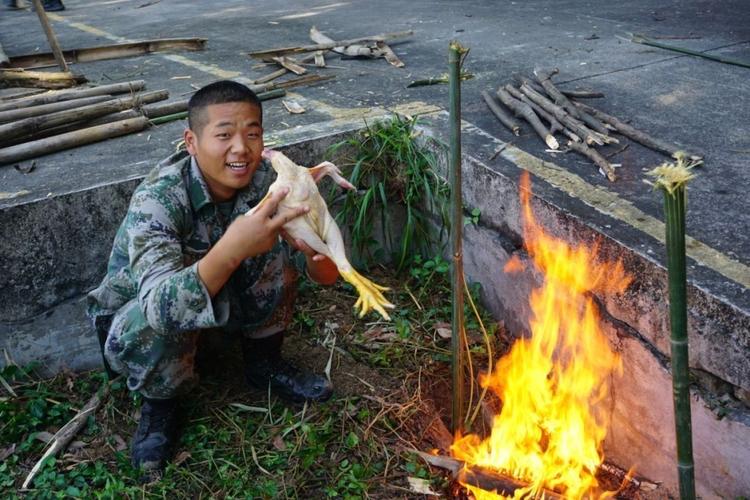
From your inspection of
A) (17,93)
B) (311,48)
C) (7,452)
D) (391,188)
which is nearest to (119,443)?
(7,452)

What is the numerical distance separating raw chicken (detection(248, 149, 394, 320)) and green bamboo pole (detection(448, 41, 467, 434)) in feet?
0.93

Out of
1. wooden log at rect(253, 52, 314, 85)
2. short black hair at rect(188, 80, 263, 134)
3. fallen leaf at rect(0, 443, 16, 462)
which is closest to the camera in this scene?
short black hair at rect(188, 80, 263, 134)

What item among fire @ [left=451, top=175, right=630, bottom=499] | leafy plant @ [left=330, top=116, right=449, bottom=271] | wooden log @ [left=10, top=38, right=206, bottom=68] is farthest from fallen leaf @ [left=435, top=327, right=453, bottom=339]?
wooden log @ [left=10, top=38, right=206, bottom=68]

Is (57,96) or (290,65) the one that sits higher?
(57,96)

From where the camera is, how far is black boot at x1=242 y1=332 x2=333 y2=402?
3254 millimetres

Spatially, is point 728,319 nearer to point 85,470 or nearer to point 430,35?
point 85,470

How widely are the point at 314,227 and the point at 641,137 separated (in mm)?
1863

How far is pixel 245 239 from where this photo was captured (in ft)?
7.97

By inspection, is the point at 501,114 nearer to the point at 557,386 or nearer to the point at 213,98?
the point at 557,386

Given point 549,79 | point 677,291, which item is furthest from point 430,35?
point 677,291

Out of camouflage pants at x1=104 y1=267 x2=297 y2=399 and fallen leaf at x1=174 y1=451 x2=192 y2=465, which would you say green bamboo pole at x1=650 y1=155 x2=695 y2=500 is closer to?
camouflage pants at x1=104 y1=267 x2=297 y2=399

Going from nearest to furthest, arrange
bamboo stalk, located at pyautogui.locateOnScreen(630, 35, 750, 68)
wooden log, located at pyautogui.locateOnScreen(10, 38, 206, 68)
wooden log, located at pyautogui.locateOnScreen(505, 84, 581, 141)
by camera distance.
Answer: wooden log, located at pyautogui.locateOnScreen(505, 84, 581, 141)
bamboo stalk, located at pyautogui.locateOnScreen(630, 35, 750, 68)
wooden log, located at pyautogui.locateOnScreen(10, 38, 206, 68)

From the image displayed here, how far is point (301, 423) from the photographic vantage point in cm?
312

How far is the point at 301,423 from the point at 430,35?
435 centimetres
